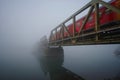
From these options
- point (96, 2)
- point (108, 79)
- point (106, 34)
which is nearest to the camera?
point (96, 2)

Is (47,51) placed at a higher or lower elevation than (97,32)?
lower

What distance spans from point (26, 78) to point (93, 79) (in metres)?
13.9

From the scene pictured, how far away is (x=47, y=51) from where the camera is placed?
51.9 metres

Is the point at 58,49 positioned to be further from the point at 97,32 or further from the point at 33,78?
the point at 97,32

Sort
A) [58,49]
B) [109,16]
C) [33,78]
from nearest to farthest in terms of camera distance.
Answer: [109,16] → [33,78] → [58,49]

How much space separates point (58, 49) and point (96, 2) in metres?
41.9

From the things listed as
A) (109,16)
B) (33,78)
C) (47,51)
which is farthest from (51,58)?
(109,16)

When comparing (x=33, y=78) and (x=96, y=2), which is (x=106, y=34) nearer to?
(x=96, y=2)

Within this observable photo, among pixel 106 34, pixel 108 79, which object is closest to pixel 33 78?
pixel 108 79

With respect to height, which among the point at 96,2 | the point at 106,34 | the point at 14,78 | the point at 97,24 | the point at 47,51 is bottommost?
the point at 14,78

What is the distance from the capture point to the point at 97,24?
9453mm

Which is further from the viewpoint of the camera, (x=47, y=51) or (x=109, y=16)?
(x=47, y=51)

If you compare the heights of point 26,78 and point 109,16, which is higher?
point 109,16

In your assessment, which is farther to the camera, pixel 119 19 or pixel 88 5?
pixel 88 5
